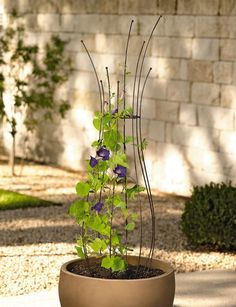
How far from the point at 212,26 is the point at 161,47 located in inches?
34.3

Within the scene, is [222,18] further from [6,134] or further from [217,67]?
[6,134]

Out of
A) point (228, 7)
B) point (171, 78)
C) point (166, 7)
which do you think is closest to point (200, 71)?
point (171, 78)

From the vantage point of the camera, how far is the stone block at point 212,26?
32.4 ft

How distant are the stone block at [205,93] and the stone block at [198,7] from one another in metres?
0.75

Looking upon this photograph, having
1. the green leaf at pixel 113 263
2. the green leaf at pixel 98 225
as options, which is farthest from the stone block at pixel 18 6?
the green leaf at pixel 113 263

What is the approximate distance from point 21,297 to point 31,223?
285 cm

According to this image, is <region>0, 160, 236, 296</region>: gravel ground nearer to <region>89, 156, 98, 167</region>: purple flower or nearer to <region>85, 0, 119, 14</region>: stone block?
<region>89, 156, 98, 167</region>: purple flower

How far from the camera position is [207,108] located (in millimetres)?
10180

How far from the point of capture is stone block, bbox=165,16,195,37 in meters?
10.3

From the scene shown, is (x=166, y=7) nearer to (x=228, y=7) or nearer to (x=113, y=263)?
(x=228, y=7)

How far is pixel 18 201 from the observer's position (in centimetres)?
995

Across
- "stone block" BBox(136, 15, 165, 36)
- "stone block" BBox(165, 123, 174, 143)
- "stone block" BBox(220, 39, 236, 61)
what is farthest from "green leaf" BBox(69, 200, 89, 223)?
"stone block" BBox(136, 15, 165, 36)

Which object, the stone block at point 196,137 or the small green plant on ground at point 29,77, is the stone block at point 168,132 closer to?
the stone block at point 196,137

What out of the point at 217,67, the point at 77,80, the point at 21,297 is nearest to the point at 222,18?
the point at 217,67
